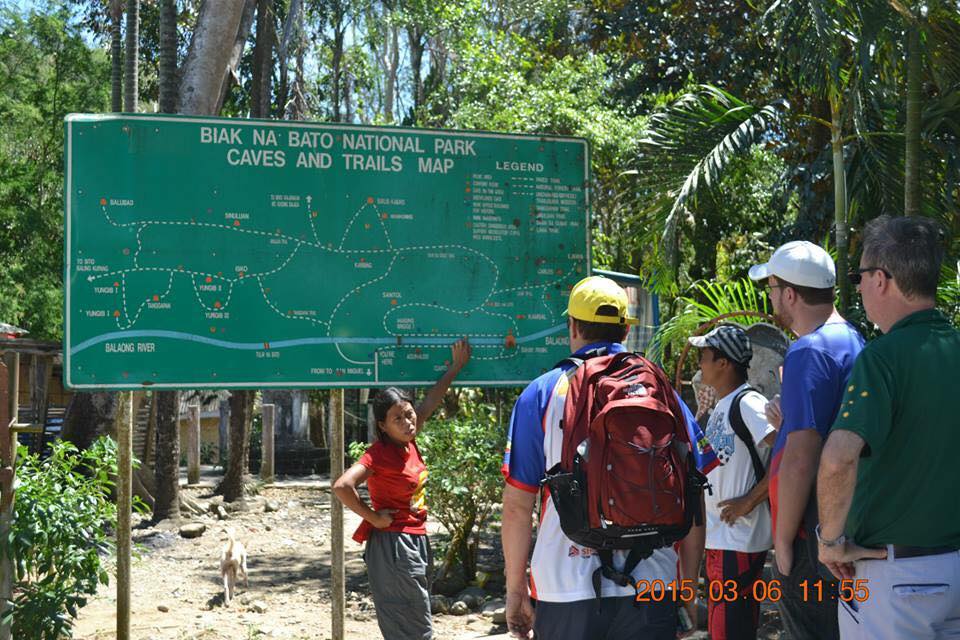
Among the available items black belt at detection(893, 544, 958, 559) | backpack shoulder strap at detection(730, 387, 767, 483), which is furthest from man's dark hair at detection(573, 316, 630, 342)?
backpack shoulder strap at detection(730, 387, 767, 483)

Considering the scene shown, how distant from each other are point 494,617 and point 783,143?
7084 millimetres

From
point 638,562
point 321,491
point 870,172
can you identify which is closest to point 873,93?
point 870,172

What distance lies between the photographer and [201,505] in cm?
1539

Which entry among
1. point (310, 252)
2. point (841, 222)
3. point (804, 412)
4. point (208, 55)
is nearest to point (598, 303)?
point (804, 412)

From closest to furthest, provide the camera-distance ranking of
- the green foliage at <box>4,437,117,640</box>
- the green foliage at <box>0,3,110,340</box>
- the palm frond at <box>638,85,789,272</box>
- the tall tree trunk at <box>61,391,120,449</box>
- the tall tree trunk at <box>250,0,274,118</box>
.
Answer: the green foliage at <box>4,437,117,640</box>, the palm frond at <box>638,85,789,272</box>, the tall tree trunk at <box>61,391,120,449</box>, the tall tree trunk at <box>250,0,274,118</box>, the green foliage at <box>0,3,110,340</box>

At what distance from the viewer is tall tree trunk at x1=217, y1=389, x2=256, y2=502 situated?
1570 centimetres

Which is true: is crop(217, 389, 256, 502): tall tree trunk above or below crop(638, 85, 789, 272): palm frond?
below

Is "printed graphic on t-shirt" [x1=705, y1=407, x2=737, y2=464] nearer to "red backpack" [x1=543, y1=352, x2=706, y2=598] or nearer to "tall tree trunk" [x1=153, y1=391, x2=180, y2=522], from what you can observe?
"red backpack" [x1=543, y1=352, x2=706, y2=598]

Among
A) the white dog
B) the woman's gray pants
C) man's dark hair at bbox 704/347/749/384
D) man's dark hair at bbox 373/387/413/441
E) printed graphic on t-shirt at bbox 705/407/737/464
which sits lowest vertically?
the white dog

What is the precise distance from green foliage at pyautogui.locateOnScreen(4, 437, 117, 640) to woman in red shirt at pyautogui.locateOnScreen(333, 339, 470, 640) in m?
1.81

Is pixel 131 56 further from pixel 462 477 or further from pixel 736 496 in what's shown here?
pixel 736 496

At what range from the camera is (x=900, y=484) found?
306 cm

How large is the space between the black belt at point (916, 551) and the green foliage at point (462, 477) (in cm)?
565

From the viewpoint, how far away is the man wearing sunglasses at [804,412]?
11.7ft
